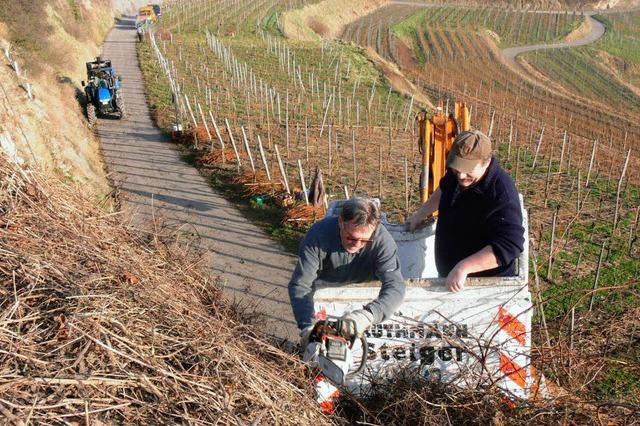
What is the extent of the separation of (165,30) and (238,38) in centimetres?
394

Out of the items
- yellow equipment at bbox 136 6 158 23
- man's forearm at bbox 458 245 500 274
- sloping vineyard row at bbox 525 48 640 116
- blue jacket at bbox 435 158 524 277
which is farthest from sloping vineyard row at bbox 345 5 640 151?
man's forearm at bbox 458 245 500 274

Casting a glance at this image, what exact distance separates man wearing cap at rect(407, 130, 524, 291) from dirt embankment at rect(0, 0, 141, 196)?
111 inches

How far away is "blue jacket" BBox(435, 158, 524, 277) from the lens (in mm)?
3424

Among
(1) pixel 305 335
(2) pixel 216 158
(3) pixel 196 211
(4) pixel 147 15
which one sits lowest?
Result: (4) pixel 147 15

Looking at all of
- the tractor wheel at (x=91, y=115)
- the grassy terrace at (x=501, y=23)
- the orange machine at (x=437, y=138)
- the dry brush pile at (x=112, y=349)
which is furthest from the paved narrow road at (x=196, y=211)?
the grassy terrace at (x=501, y=23)

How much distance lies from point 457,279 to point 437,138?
8.50 feet

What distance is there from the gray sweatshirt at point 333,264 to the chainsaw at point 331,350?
0.17 meters

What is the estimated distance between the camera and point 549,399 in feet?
9.33

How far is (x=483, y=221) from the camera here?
357 centimetres

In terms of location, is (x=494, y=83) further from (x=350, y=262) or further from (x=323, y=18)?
(x=350, y=262)

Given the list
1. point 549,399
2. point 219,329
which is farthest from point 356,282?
point 549,399

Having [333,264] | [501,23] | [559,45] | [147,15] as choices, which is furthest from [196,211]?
[501,23]

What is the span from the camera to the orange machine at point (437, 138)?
17.9 feet

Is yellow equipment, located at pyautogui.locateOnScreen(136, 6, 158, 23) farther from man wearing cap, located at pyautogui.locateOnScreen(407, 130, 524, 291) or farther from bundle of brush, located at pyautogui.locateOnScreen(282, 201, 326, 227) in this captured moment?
man wearing cap, located at pyautogui.locateOnScreen(407, 130, 524, 291)
